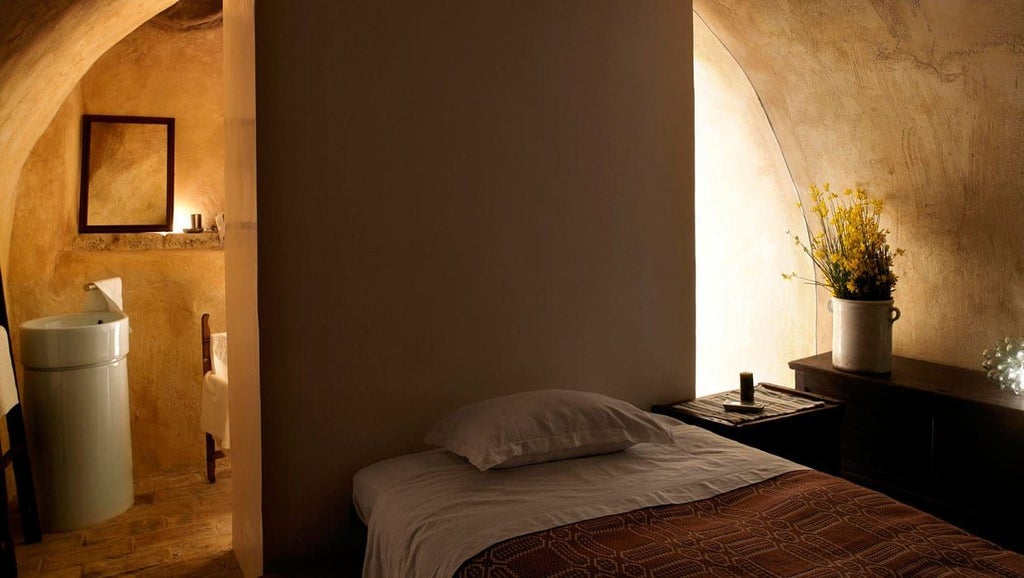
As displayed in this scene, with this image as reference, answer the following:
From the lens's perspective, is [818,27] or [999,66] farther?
[818,27]

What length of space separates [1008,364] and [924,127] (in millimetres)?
905

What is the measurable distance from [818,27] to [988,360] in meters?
1.38

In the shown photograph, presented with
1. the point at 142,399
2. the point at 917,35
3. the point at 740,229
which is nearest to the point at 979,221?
the point at 917,35

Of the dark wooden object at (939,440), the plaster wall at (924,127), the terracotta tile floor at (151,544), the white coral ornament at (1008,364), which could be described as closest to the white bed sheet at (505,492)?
the dark wooden object at (939,440)

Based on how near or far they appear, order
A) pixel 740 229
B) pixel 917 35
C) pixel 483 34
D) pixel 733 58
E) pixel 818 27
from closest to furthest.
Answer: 1. pixel 483 34
2. pixel 917 35
3. pixel 818 27
4. pixel 733 58
5. pixel 740 229

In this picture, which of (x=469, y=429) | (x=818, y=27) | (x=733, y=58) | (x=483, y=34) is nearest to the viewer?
(x=469, y=429)

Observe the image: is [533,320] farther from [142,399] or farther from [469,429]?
[142,399]

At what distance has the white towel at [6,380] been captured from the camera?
262cm

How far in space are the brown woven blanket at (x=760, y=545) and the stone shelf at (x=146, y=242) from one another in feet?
9.74

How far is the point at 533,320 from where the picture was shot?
2500mm

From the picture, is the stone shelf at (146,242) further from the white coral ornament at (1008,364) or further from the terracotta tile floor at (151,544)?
the white coral ornament at (1008,364)

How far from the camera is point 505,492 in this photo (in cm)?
180

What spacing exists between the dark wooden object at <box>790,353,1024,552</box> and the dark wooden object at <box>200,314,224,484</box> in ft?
9.05

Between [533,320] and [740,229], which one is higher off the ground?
[740,229]
